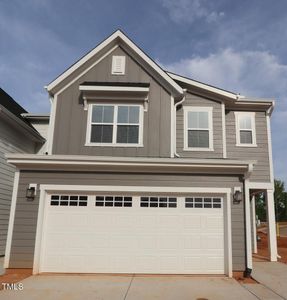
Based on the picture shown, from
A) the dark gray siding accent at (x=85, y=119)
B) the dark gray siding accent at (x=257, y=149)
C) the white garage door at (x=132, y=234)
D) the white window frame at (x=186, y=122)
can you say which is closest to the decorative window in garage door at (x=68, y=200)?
the white garage door at (x=132, y=234)

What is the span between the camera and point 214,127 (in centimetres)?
1289

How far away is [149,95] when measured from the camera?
12102 millimetres

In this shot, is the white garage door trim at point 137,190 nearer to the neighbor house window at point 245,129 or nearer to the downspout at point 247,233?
the downspout at point 247,233

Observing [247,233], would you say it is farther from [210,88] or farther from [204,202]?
[210,88]

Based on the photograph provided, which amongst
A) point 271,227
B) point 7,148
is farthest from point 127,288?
point 7,148

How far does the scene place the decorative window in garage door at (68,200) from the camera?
9852 mm

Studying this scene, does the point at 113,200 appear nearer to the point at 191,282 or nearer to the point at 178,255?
the point at 178,255

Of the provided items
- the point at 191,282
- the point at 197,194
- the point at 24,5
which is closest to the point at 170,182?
the point at 197,194

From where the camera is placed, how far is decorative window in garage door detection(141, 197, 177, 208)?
988 centimetres

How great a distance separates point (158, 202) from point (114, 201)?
1.37m

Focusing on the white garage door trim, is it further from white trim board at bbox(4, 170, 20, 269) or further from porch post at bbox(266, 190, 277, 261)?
porch post at bbox(266, 190, 277, 261)

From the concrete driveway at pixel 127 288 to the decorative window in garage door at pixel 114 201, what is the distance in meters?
2.08

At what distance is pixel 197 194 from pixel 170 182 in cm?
92

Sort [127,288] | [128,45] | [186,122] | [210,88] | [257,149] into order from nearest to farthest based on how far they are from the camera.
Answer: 1. [127,288]
2. [128,45]
3. [186,122]
4. [210,88]
5. [257,149]
